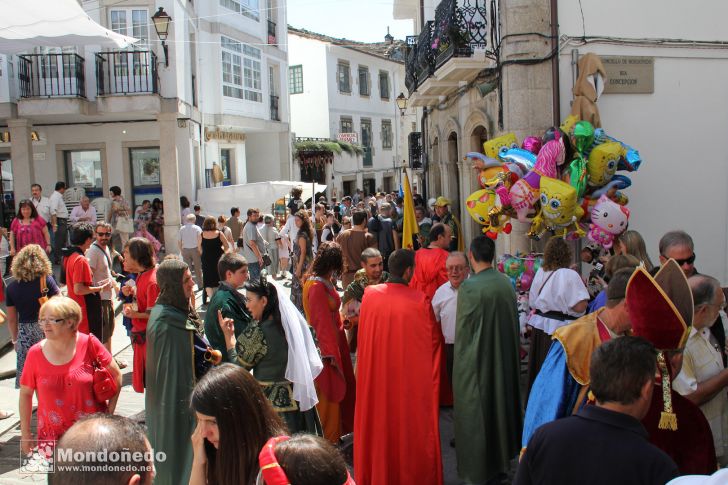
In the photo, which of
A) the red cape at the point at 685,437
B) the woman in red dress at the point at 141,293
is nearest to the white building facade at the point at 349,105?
the woman in red dress at the point at 141,293

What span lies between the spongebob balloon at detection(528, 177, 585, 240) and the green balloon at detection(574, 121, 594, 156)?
62 centimetres

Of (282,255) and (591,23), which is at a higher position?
(591,23)

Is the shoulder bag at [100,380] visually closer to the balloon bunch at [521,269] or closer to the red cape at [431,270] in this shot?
the red cape at [431,270]

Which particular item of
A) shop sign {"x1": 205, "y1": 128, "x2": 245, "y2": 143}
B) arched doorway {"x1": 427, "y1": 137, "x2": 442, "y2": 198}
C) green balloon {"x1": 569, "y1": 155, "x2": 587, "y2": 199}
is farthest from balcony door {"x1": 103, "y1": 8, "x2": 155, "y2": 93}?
green balloon {"x1": 569, "y1": 155, "x2": 587, "y2": 199}

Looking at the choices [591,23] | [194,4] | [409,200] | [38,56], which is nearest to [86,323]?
[409,200]

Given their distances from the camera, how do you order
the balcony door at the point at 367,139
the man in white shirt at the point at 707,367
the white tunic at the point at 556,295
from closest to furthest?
the man in white shirt at the point at 707,367 < the white tunic at the point at 556,295 < the balcony door at the point at 367,139

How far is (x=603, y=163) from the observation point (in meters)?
7.49

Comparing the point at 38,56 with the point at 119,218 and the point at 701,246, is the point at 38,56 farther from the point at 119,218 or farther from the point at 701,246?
the point at 701,246

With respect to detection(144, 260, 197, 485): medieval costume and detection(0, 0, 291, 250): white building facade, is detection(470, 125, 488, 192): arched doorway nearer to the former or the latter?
detection(144, 260, 197, 485): medieval costume

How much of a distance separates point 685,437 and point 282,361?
2.36 metres

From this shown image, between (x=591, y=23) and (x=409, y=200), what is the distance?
3.32 metres

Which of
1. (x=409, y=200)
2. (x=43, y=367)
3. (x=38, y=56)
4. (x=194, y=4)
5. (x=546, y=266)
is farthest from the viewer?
(x=194, y=4)

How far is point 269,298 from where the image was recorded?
4.40 meters

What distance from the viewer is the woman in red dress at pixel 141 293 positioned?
5938mm
